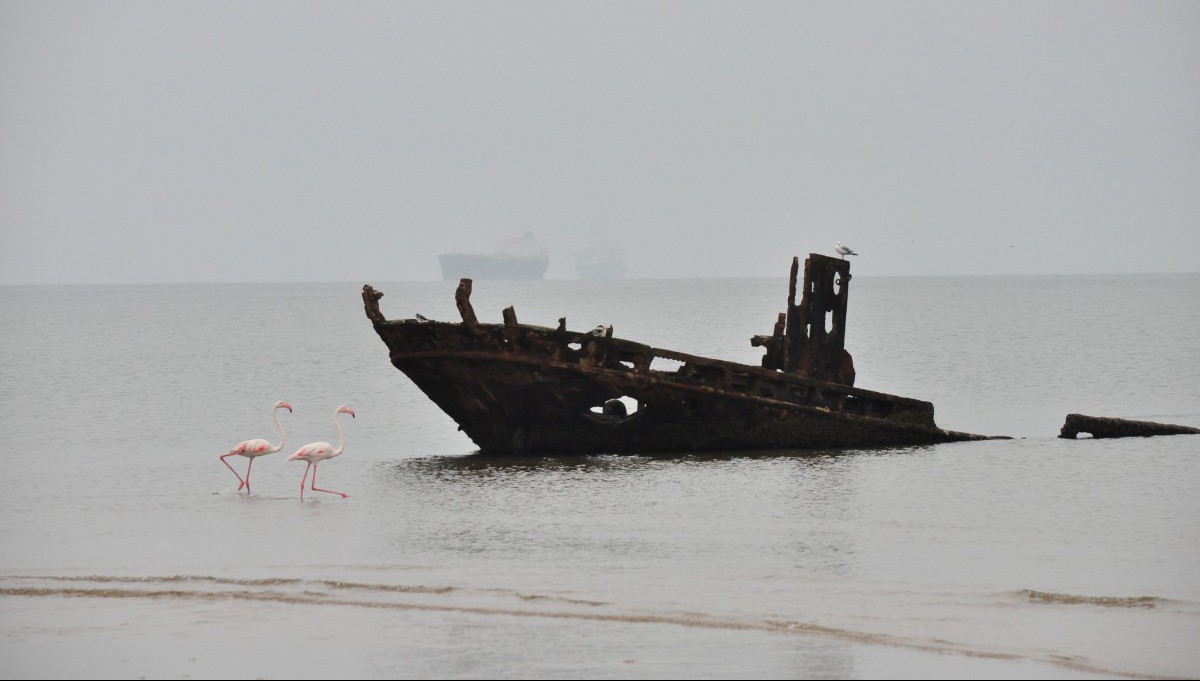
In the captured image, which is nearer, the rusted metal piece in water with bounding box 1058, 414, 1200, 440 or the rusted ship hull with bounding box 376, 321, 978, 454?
the rusted ship hull with bounding box 376, 321, 978, 454

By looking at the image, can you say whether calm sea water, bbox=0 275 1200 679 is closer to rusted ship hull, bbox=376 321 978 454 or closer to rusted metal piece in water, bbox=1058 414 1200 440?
rusted metal piece in water, bbox=1058 414 1200 440

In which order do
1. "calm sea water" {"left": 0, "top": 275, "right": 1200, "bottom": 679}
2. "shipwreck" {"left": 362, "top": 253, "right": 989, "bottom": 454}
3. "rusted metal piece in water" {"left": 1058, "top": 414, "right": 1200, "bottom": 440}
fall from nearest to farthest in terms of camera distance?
"calm sea water" {"left": 0, "top": 275, "right": 1200, "bottom": 679}, "shipwreck" {"left": 362, "top": 253, "right": 989, "bottom": 454}, "rusted metal piece in water" {"left": 1058, "top": 414, "right": 1200, "bottom": 440}

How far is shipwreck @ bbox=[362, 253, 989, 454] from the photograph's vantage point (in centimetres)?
1942

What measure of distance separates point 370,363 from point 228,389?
1277 cm

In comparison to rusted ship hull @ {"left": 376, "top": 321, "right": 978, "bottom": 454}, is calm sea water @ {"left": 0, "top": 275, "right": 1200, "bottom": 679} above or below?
below

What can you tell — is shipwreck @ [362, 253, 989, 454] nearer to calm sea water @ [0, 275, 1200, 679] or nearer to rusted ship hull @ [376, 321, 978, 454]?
rusted ship hull @ [376, 321, 978, 454]

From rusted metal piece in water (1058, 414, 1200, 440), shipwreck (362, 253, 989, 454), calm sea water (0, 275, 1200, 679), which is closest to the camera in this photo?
calm sea water (0, 275, 1200, 679)

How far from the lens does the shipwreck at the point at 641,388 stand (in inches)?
765

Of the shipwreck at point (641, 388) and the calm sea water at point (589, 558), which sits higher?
the shipwreck at point (641, 388)

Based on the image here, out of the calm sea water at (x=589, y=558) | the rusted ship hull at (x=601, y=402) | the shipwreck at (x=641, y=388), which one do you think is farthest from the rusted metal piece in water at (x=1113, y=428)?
the rusted ship hull at (x=601, y=402)

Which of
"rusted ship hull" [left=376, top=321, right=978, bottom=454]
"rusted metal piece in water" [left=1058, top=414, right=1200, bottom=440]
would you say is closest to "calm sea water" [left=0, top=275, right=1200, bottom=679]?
"rusted metal piece in water" [left=1058, top=414, right=1200, bottom=440]

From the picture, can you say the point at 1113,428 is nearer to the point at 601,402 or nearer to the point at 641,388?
the point at 641,388

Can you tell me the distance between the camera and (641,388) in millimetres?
19672

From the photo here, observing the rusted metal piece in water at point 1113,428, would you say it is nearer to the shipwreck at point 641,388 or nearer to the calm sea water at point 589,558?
the calm sea water at point 589,558
